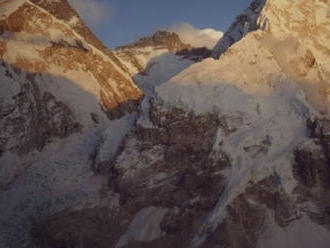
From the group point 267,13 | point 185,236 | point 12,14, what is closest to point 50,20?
point 12,14

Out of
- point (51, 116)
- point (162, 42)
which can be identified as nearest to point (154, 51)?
point (162, 42)

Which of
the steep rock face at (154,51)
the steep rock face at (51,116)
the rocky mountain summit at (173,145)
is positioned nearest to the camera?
the rocky mountain summit at (173,145)

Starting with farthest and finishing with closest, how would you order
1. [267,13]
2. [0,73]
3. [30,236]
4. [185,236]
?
[267,13] → [0,73] → [30,236] → [185,236]

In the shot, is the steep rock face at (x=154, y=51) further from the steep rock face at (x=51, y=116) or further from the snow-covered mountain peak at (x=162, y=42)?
the steep rock face at (x=51, y=116)

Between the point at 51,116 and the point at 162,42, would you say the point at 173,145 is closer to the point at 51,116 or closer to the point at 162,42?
the point at 51,116

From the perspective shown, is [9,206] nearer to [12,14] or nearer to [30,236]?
[30,236]

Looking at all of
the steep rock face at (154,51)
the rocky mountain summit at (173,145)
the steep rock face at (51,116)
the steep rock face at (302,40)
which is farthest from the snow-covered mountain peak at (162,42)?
the rocky mountain summit at (173,145)

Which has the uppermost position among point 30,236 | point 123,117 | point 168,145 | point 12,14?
point 12,14

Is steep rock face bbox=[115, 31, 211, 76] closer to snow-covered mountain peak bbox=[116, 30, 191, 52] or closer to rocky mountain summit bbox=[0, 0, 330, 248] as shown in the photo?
snow-covered mountain peak bbox=[116, 30, 191, 52]

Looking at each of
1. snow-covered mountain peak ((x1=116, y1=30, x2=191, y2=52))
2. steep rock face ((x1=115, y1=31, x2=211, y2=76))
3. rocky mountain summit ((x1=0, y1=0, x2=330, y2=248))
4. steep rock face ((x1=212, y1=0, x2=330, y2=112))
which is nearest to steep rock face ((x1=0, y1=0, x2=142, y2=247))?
rocky mountain summit ((x1=0, y1=0, x2=330, y2=248))
